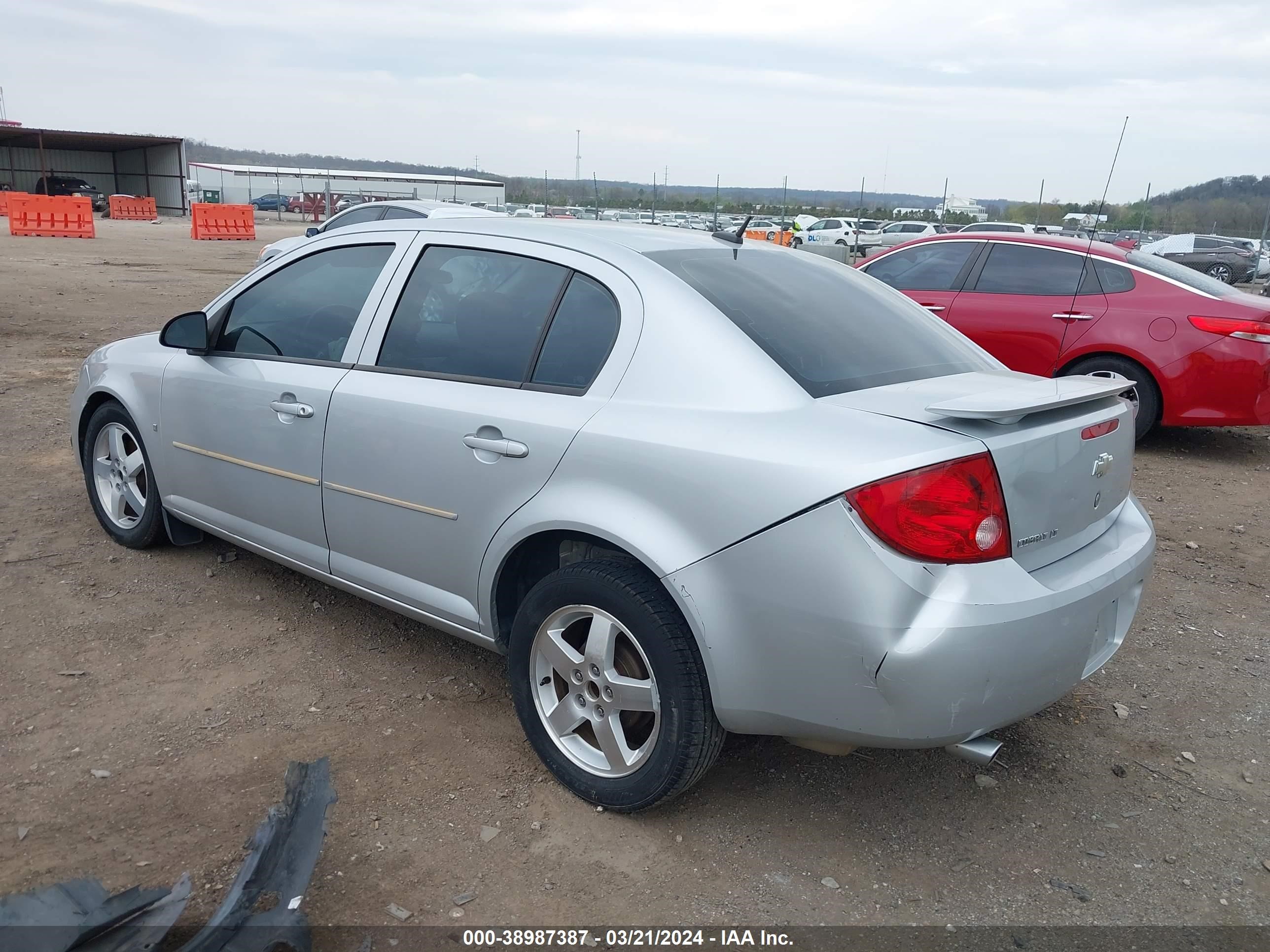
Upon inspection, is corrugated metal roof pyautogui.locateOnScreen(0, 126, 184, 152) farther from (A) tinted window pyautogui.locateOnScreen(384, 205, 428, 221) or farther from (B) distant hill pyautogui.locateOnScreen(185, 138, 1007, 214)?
(A) tinted window pyautogui.locateOnScreen(384, 205, 428, 221)

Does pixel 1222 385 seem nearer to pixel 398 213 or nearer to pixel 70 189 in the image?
pixel 398 213

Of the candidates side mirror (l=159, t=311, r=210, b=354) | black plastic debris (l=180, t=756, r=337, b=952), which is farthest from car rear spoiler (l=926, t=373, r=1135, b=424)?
side mirror (l=159, t=311, r=210, b=354)

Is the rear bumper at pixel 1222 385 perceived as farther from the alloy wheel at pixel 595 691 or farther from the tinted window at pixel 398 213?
the tinted window at pixel 398 213

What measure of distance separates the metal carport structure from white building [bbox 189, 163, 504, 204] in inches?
137

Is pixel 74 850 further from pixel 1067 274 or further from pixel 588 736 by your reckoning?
pixel 1067 274

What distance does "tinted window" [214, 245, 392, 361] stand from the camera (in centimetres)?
359

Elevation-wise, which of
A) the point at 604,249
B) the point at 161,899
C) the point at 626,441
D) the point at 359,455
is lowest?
the point at 161,899

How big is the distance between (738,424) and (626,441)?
1.04 feet

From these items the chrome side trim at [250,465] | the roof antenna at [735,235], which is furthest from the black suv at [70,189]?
the roof antenna at [735,235]

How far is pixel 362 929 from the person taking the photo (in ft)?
7.79

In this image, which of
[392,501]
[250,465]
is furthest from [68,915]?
[250,465]

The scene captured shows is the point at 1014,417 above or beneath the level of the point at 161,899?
above

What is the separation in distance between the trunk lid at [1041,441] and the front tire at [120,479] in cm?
333

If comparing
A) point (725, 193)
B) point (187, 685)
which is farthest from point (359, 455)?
point (725, 193)
